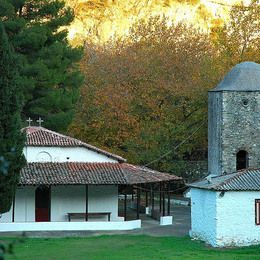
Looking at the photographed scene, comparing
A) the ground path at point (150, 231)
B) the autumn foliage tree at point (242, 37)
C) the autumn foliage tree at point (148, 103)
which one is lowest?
the ground path at point (150, 231)

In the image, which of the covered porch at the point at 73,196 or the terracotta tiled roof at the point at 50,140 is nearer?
the covered porch at the point at 73,196

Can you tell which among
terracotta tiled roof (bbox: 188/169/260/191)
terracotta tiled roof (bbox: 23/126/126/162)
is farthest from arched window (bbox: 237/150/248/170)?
terracotta tiled roof (bbox: 188/169/260/191)

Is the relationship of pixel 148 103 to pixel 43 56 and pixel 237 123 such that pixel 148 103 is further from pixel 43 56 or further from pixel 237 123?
pixel 237 123

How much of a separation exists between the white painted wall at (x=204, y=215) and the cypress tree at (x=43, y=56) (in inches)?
544

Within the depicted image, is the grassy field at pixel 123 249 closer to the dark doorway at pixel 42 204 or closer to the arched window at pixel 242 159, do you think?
the dark doorway at pixel 42 204

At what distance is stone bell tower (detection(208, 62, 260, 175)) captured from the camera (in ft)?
120

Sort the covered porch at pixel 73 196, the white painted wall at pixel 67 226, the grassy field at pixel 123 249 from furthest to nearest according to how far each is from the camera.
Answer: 1. the covered porch at pixel 73 196
2. the white painted wall at pixel 67 226
3. the grassy field at pixel 123 249

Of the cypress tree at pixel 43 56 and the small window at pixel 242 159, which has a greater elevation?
the cypress tree at pixel 43 56

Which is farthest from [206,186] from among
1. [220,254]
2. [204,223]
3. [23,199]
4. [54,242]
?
[23,199]

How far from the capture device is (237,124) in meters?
36.8

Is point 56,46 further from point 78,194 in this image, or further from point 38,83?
point 78,194

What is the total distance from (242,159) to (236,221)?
919cm

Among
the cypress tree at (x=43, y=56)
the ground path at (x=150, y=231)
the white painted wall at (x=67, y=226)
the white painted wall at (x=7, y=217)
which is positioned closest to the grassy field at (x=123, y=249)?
the ground path at (x=150, y=231)

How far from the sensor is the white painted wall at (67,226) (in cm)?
3303
